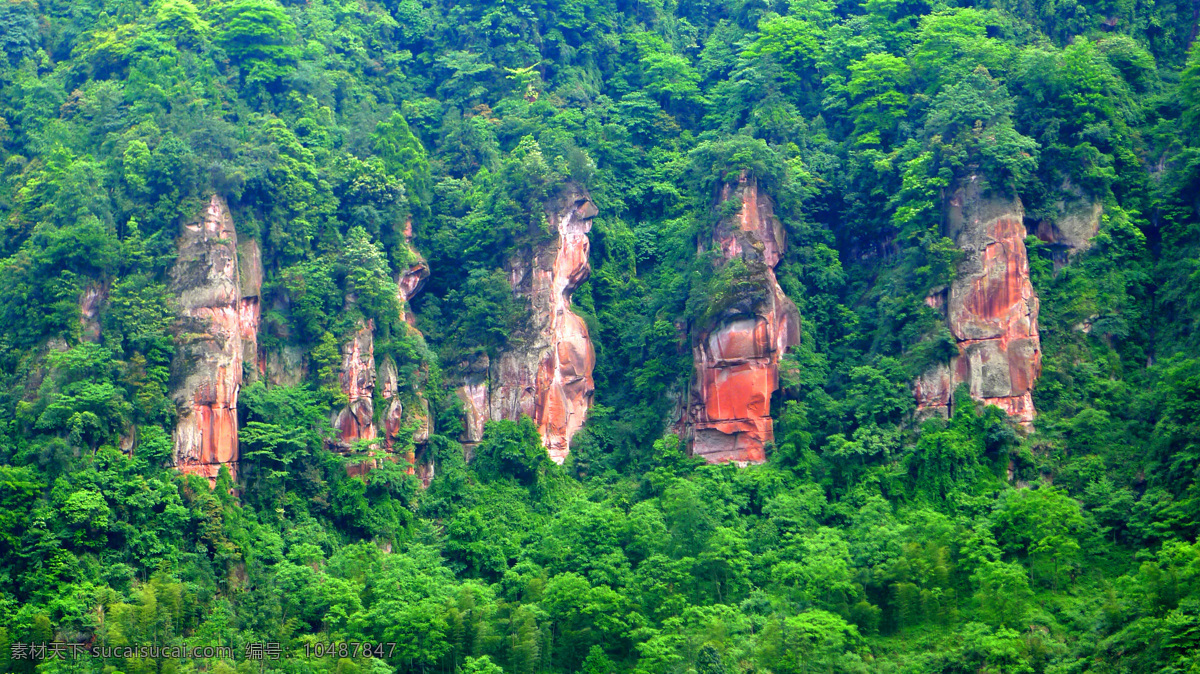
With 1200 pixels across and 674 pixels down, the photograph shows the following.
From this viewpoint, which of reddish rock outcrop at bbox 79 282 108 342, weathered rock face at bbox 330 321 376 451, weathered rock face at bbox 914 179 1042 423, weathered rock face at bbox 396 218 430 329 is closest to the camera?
reddish rock outcrop at bbox 79 282 108 342

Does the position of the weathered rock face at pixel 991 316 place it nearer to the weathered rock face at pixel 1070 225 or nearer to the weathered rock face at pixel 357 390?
→ the weathered rock face at pixel 1070 225

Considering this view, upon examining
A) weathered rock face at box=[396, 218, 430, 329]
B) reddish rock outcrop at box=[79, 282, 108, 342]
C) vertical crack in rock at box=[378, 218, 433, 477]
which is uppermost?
weathered rock face at box=[396, 218, 430, 329]

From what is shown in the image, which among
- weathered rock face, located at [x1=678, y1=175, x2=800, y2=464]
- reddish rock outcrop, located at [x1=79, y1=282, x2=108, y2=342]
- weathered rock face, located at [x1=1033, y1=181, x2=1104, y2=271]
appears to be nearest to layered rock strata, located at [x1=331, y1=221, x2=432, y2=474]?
reddish rock outcrop, located at [x1=79, y1=282, x2=108, y2=342]

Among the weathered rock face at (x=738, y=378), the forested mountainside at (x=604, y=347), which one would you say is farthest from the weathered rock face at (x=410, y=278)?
the weathered rock face at (x=738, y=378)

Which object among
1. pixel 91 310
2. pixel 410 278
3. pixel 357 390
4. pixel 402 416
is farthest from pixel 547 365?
pixel 91 310

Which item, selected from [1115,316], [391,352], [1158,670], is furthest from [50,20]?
[1158,670]

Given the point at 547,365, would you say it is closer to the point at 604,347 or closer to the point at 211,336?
the point at 604,347

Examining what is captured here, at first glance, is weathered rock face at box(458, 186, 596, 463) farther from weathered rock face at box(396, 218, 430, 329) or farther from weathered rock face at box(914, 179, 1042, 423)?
weathered rock face at box(914, 179, 1042, 423)
